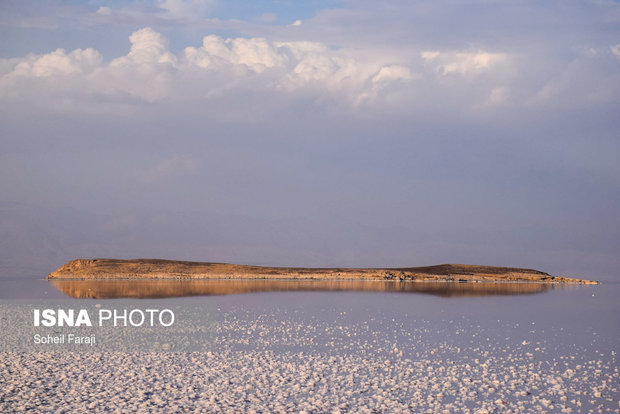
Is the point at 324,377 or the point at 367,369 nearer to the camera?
the point at 324,377

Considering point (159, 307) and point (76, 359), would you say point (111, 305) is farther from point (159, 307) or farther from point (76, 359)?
point (76, 359)

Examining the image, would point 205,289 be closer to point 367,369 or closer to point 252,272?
point 367,369

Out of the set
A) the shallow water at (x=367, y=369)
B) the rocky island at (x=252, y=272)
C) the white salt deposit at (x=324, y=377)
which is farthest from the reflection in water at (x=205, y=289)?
the white salt deposit at (x=324, y=377)

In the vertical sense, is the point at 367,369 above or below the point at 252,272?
above

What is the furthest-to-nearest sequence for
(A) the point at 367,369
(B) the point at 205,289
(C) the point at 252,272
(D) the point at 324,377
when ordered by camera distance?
(C) the point at 252,272 < (B) the point at 205,289 < (A) the point at 367,369 < (D) the point at 324,377

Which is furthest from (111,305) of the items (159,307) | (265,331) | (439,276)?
(439,276)

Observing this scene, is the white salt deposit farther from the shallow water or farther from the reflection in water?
the reflection in water

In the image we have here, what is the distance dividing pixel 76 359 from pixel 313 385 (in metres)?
7.69

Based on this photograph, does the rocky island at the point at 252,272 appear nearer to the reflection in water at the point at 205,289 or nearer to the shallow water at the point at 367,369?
the reflection in water at the point at 205,289

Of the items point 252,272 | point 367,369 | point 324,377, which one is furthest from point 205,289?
point 324,377

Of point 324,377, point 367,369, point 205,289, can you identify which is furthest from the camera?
point 205,289

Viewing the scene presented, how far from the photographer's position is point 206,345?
2000 cm

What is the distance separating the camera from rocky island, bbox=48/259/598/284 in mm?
83750

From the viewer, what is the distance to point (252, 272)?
91.1 meters
